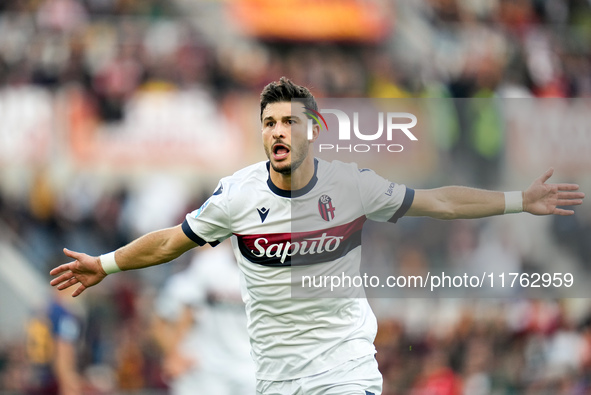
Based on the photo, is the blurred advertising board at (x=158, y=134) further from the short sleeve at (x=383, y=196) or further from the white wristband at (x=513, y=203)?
the white wristband at (x=513, y=203)

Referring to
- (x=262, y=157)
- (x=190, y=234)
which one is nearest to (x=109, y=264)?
(x=190, y=234)

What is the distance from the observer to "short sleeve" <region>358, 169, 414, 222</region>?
600cm

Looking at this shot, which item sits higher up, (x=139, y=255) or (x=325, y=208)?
(x=325, y=208)

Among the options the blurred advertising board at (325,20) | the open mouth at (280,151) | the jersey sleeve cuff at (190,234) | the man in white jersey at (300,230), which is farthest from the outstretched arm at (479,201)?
the blurred advertising board at (325,20)

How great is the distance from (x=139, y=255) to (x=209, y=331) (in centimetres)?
328

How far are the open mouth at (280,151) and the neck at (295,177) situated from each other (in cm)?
18

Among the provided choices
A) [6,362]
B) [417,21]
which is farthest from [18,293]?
[417,21]

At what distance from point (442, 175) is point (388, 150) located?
345 cm

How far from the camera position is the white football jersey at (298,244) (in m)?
5.94

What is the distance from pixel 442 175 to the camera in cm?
1134

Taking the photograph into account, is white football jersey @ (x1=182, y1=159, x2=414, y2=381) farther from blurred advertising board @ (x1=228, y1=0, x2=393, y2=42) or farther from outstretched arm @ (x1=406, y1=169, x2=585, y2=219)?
blurred advertising board @ (x1=228, y1=0, x2=393, y2=42)

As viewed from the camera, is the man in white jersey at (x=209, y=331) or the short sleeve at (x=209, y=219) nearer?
the short sleeve at (x=209, y=219)

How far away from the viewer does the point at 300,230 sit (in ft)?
19.7
